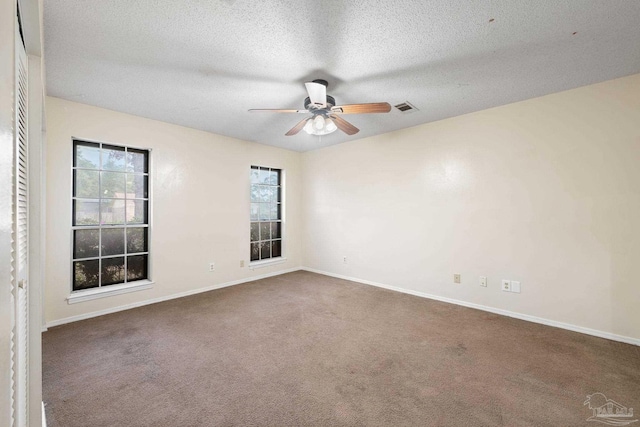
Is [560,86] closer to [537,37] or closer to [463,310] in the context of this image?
[537,37]

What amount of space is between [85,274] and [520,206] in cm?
522

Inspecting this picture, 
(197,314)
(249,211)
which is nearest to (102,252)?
(197,314)

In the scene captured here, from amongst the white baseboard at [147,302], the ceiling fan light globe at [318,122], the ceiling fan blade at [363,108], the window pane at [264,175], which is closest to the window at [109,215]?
the white baseboard at [147,302]

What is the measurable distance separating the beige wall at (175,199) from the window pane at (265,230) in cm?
38

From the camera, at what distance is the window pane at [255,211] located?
16.7ft

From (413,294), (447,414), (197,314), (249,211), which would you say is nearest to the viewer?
(447,414)

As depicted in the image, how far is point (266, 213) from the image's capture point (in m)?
5.33

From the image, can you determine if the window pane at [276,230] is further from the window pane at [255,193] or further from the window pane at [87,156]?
the window pane at [87,156]

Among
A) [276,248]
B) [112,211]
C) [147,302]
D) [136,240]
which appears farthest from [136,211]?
[276,248]

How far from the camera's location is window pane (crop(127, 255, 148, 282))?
3734 mm

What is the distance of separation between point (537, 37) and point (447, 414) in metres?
2.69

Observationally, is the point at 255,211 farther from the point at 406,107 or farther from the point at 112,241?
the point at 406,107

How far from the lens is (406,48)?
2176 mm

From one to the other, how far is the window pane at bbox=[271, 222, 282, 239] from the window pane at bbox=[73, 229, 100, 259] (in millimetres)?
2692
